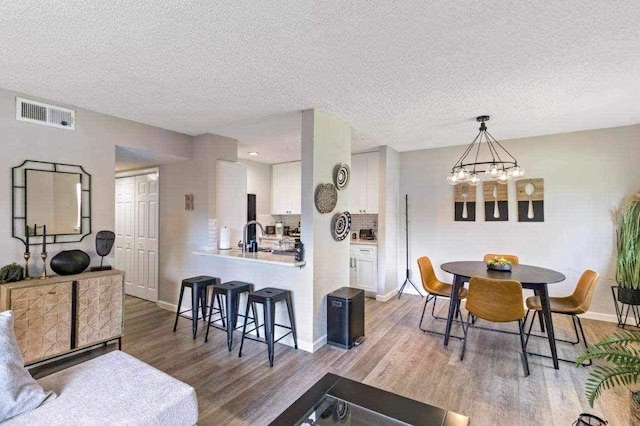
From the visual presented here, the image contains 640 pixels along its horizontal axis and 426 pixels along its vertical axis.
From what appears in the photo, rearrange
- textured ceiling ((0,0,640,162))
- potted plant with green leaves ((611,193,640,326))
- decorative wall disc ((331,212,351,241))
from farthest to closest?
decorative wall disc ((331,212,351,241)) < potted plant with green leaves ((611,193,640,326)) < textured ceiling ((0,0,640,162))

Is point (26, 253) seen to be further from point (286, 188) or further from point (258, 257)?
point (286, 188)

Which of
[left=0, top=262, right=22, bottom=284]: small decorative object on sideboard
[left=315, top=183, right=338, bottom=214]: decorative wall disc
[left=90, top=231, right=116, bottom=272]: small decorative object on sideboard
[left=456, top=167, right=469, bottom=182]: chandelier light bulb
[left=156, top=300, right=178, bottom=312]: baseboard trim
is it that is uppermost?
[left=456, top=167, right=469, bottom=182]: chandelier light bulb

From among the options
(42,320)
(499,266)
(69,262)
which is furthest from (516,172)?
→ (42,320)

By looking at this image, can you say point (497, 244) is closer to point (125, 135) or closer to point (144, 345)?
point (144, 345)

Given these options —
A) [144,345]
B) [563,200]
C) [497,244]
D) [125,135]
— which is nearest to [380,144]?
[497,244]

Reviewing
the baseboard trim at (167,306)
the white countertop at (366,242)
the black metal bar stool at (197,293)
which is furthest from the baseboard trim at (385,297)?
the baseboard trim at (167,306)

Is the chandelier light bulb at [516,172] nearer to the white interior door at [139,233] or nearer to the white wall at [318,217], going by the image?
the white wall at [318,217]

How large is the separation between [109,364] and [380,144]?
14.0 ft

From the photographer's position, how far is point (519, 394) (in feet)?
7.70

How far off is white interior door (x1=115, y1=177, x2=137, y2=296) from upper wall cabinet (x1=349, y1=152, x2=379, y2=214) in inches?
149

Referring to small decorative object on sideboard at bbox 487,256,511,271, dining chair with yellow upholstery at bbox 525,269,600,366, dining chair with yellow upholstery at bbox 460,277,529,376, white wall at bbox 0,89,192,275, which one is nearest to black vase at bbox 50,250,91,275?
white wall at bbox 0,89,192,275

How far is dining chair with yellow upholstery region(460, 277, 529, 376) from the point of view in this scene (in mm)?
2652

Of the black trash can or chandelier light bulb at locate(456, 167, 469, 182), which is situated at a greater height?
chandelier light bulb at locate(456, 167, 469, 182)

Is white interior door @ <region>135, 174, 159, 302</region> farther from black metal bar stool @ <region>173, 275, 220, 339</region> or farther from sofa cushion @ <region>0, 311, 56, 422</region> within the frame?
sofa cushion @ <region>0, 311, 56, 422</region>
